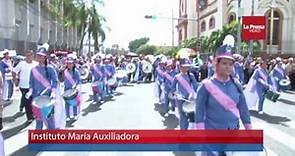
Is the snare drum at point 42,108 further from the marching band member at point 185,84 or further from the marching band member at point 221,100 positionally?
the marching band member at point 221,100

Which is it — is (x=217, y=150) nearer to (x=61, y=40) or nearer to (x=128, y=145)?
(x=128, y=145)

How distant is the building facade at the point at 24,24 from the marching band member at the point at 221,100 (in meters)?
25.4

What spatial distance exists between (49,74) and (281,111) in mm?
8680

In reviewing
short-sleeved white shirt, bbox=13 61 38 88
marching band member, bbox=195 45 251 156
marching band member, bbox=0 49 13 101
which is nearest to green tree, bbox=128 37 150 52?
marching band member, bbox=0 49 13 101

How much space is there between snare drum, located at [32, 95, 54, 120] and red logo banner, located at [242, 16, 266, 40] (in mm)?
24124

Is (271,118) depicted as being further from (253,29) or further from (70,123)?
(253,29)

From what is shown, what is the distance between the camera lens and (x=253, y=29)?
32688 mm

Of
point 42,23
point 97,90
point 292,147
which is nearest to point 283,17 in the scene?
point 42,23

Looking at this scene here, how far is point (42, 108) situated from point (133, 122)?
179 inches

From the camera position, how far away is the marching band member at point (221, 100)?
534 centimetres

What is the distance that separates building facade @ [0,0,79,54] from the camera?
3344 centimetres

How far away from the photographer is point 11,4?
3566 centimetres

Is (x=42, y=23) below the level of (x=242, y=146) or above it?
above

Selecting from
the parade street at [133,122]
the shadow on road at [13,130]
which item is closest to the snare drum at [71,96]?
the parade street at [133,122]
